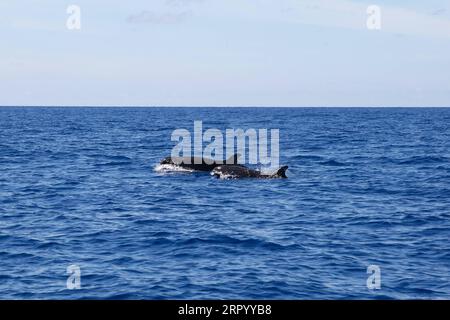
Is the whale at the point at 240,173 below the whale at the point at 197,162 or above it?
below

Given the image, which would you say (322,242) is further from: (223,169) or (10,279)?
(223,169)

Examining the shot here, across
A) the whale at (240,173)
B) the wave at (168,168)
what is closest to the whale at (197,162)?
the wave at (168,168)

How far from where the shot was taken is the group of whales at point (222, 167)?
122 feet

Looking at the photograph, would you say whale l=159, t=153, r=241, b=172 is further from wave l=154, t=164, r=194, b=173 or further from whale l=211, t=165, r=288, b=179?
whale l=211, t=165, r=288, b=179

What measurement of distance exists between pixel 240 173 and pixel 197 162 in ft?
16.0

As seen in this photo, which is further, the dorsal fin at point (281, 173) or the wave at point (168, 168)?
the wave at point (168, 168)

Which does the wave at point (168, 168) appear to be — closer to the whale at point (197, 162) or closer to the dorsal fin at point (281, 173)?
the whale at point (197, 162)

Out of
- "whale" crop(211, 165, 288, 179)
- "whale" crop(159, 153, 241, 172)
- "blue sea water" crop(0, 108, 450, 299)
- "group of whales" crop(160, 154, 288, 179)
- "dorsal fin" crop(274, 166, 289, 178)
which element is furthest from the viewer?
"whale" crop(159, 153, 241, 172)

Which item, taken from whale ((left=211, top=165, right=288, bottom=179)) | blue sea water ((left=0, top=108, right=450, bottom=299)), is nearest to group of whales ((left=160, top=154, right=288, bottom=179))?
whale ((left=211, top=165, right=288, bottom=179))

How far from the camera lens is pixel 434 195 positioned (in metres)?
30.9

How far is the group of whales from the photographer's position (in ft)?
122

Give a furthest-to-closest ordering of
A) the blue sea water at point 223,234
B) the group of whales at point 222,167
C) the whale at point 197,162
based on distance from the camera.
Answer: the whale at point 197,162 → the group of whales at point 222,167 → the blue sea water at point 223,234
